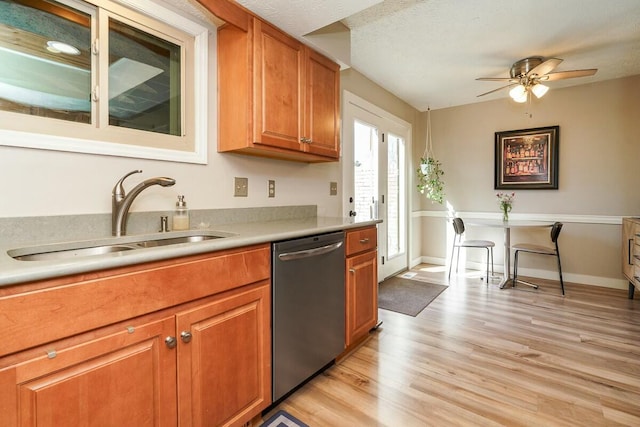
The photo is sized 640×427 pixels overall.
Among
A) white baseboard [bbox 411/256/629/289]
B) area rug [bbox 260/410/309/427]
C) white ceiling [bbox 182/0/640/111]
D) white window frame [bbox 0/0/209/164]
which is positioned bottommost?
area rug [bbox 260/410/309/427]

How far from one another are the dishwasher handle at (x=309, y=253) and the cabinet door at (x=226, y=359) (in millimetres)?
153

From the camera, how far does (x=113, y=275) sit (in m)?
0.90

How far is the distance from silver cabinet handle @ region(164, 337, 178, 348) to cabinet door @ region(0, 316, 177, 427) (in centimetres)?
1

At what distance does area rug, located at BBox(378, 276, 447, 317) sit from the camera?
2.91 m

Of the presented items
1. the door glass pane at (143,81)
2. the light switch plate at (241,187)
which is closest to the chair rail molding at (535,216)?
the light switch plate at (241,187)

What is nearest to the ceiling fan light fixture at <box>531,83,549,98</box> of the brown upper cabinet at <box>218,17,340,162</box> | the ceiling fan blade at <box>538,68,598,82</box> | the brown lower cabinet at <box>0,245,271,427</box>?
the ceiling fan blade at <box>538,68,598,82</box>

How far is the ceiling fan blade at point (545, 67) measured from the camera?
8.65 ft

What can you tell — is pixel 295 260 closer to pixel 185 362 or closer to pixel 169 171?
pixel 185 362

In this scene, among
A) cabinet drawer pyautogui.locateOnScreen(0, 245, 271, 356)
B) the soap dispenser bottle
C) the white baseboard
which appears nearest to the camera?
cabinet drawer pyautogui.locateOnScreen(0, 245, 271, 356)

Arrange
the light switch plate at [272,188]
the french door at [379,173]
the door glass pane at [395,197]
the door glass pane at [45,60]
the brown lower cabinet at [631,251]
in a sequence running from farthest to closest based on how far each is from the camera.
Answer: the door glass pane at [395,197] → the french door at [379,173] → the brown lower cabinet at [631,251] → the light switch plate at [272,188] → the door glass pane at [45,60]

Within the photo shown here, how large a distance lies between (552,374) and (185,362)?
207 cm

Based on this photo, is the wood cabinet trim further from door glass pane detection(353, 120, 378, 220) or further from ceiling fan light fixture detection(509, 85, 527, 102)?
ceiling fan light fixture detection(509, 85, 527, 102)

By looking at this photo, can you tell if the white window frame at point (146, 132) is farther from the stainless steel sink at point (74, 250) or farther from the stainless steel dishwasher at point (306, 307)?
the stainless steel dishwasher at point (306, 307)

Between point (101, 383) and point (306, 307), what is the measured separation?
896 millimetres
